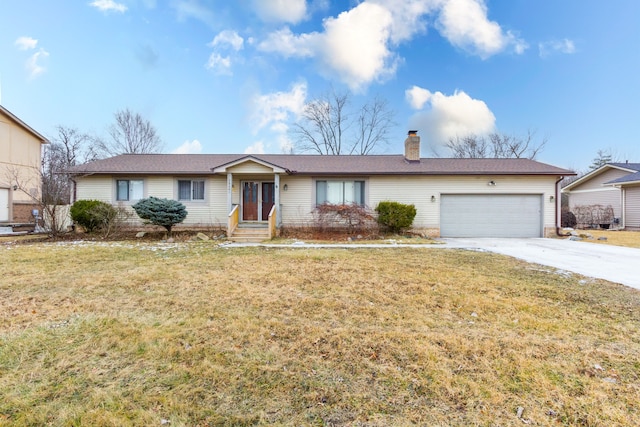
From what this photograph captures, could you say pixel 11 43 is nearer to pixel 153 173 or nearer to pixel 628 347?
pixel 153 173

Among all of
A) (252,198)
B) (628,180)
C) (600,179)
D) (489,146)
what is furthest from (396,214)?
(489,146)

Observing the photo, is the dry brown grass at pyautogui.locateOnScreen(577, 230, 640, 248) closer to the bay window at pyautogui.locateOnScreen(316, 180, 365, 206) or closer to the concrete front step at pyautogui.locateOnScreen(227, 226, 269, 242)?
the bay window at pyautogui.locateOnScreen(316, 180, 365, 206)

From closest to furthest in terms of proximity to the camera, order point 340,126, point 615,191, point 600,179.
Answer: point 615,191 < point 600,179 < point 340,126

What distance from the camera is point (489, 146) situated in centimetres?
3219

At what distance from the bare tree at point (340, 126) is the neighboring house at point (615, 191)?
16260 mm

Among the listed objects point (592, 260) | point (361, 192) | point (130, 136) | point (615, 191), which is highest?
point (130, 136)

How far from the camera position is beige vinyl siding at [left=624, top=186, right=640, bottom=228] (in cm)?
1819

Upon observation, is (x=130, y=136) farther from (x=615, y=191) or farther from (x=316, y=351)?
(x=615, y=191)

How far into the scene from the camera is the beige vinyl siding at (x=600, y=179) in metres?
20.8

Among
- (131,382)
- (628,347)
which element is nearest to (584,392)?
(628,347)

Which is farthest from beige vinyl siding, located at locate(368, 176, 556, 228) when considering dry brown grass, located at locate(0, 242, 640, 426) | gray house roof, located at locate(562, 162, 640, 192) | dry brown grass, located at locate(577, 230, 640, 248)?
gray house roof, located at locate(562, 162, 640, 192)

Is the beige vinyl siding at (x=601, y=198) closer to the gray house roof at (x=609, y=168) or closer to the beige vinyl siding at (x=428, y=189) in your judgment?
the gray house roof at (x=609, y=168)

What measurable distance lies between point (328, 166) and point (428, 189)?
4908 mm

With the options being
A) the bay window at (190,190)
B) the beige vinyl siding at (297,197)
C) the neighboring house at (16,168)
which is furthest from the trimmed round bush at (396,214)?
the neighboring house at (16,168)
